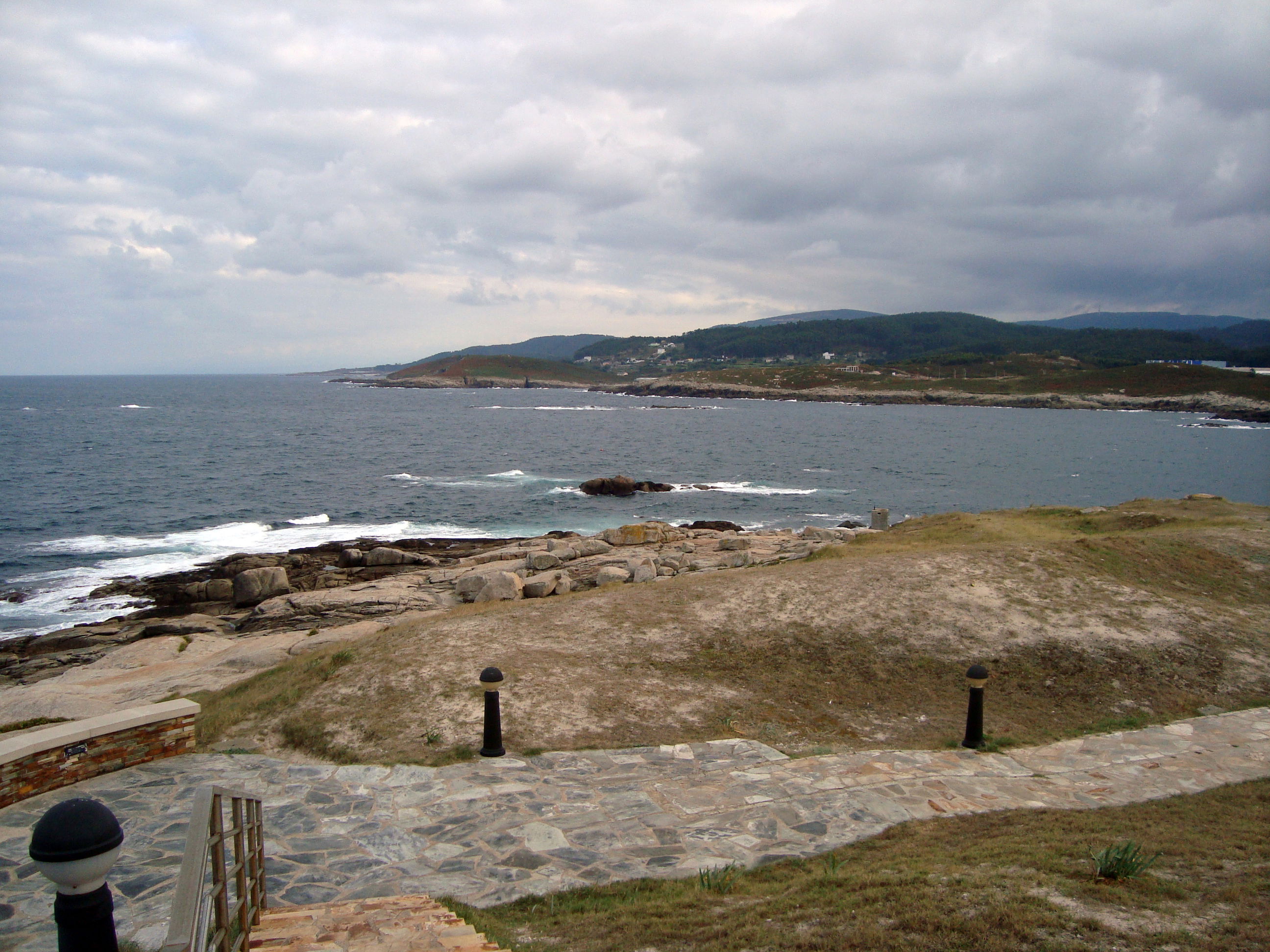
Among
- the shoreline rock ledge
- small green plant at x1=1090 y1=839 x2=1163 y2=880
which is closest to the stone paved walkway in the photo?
small green plant at x1=1090 y1=839 x2=1163 y2=880

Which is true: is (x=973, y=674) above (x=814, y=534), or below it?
above

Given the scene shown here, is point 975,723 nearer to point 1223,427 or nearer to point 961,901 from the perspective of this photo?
point 961,901

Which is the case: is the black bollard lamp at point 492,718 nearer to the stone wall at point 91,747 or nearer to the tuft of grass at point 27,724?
the stone wall at point 91,747

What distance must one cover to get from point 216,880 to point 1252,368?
228 meters

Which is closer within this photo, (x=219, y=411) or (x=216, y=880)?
(x=216, y=880)

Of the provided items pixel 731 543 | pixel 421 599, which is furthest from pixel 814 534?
pixel 421 599

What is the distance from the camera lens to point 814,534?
116ft

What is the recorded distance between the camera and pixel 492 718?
9742 mm

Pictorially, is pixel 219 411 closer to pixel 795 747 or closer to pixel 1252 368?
pixel 795 747

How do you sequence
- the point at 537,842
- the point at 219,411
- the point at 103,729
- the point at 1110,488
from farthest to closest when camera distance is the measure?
the point at 219,411 → the point at 1110,488 → the point at 103,729 → the point at 537,842

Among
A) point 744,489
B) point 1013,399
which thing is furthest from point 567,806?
point 1013,399

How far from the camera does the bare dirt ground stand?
35.0ft

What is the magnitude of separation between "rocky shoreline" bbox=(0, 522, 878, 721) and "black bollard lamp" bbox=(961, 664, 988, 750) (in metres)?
12.5

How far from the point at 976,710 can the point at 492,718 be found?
643 cm
